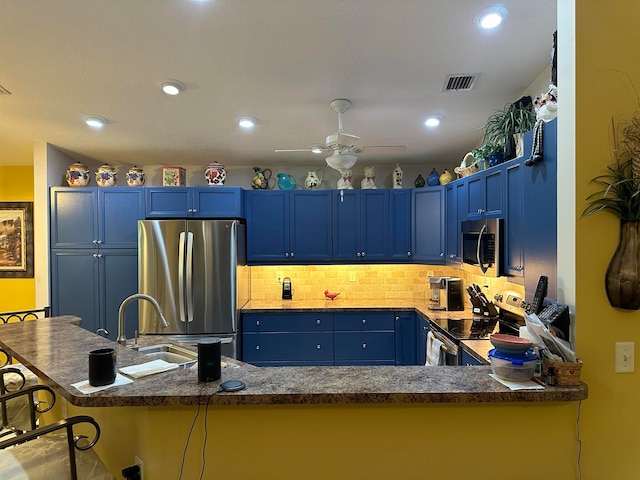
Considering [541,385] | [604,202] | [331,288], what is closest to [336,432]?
[541,385]

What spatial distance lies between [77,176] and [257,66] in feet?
9.15

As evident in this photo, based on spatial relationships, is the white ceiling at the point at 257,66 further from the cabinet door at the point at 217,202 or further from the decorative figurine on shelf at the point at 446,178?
the cabinet door at the point at 217,202

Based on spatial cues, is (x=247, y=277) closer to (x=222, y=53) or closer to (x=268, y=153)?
(x=268, y=153)

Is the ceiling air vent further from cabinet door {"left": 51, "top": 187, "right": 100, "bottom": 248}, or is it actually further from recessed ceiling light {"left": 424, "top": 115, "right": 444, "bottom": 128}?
cabinet door {"left": 51, "top": 187, "right": 100, "bottom": 248}

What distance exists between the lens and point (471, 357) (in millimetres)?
2494

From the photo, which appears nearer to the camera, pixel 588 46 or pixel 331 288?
pixel 588 46

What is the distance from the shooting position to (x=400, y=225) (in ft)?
14.5

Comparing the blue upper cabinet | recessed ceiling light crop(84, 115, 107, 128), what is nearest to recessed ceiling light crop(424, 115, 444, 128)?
recessed ceiling light crop(84, 115, 107, 128)

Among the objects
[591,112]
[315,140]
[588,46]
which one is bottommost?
[591,112]

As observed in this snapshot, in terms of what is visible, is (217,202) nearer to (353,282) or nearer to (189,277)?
(189,277)

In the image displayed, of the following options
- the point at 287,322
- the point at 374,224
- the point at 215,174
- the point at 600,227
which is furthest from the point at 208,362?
the point at 374,224

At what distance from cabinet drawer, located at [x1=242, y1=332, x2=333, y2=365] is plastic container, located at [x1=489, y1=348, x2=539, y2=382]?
9.11 ft

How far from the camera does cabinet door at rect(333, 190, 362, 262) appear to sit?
440 centimetres

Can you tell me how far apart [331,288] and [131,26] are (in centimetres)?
339
